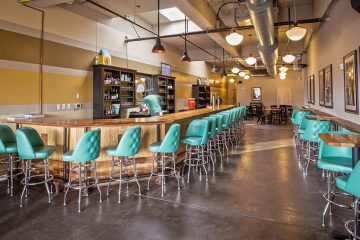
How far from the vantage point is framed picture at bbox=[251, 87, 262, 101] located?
57.1 feet

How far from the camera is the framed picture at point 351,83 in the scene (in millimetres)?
3959

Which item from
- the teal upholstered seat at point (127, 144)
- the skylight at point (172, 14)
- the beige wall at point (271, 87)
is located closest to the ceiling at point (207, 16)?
the skylight at point (172, 14)

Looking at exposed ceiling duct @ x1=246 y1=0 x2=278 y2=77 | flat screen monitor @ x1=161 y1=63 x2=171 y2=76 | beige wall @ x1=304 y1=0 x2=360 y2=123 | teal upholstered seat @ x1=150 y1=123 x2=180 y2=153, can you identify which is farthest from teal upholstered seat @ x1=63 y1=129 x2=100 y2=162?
flat screen monitor @ x1=161 y1=63 x2=171 y2=76

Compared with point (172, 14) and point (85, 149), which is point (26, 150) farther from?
point (172, 14)

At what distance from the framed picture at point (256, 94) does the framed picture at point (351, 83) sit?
13.0 meters

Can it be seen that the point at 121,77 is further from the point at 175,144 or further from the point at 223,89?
the point at 223,89

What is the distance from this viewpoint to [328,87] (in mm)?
6180

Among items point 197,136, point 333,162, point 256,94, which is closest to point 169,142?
point 197,136

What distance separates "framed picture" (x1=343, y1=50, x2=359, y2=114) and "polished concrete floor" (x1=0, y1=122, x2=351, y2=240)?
4.41ft

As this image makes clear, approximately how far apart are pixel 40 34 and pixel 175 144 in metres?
3.67

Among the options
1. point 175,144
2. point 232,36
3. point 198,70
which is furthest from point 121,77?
point 198,70

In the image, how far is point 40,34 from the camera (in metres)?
5.10

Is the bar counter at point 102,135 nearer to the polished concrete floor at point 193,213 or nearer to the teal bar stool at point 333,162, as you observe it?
the polished concrete floor at point 193,213

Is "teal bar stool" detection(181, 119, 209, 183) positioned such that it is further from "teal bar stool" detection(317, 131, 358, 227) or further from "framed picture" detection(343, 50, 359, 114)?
"framed picture" detection(343, 50, 359, 114)
